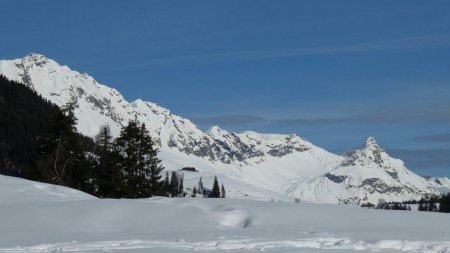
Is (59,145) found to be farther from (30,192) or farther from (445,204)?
(445,204)

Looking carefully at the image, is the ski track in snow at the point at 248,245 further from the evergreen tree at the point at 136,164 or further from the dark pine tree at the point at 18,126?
the dark pine tree at the point at 18,126

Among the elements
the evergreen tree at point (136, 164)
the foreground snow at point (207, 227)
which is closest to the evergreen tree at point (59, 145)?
the evergreen tree at point (136, 164)

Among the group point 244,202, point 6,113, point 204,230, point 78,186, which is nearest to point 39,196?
point 244,202

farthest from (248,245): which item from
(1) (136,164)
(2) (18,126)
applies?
(2) (18,126)

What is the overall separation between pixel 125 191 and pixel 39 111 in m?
154

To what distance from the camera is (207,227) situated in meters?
21.6

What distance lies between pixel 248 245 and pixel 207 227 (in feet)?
12.7

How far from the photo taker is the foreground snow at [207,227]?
1805 centimetres

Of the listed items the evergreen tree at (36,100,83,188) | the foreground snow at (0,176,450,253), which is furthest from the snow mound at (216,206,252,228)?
the evergreen tree at (36,100,83,188)

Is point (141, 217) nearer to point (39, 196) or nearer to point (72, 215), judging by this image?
point (72, 215)

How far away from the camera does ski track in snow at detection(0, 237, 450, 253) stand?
17.5 m

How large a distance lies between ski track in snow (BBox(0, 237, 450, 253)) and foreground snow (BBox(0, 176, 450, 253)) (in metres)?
0.02

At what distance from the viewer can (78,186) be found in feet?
189

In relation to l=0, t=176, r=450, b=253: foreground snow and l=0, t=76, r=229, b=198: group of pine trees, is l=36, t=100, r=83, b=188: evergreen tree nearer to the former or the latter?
l=0, t=76, r=229, b=198: group of pine trees
